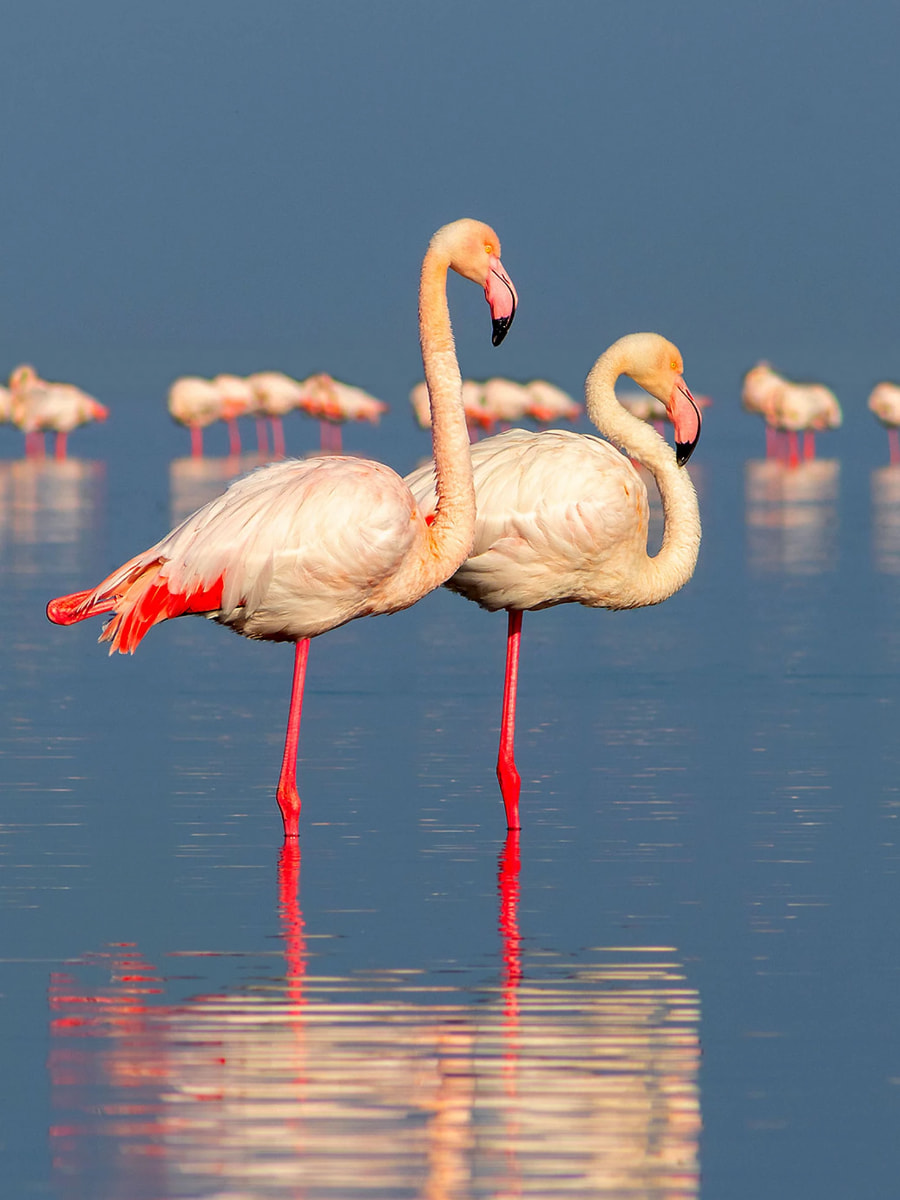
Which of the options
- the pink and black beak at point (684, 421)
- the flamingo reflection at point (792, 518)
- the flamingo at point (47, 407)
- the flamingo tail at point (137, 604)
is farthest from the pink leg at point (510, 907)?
the flamingo at point (47, 407)

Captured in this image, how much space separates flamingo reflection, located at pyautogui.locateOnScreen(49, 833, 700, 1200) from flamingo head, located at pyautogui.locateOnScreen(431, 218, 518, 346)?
3.03 m

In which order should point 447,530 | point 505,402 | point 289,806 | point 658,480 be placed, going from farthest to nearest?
point 505,402 < point 658,480 < point 447,530 < point 289,806

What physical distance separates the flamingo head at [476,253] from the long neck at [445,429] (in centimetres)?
5

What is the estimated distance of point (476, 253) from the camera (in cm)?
842

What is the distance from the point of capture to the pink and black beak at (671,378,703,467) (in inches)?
Answer: 374

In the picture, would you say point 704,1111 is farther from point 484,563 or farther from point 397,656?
point 397,656

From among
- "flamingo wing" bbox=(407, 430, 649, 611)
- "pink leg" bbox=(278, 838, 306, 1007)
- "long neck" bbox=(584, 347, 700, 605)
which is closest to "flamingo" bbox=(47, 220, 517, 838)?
"pink leg" bbox=(278, 838, 306, 1007)

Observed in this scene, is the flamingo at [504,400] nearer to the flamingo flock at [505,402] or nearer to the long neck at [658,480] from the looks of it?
the flamingo flock at [505,402]

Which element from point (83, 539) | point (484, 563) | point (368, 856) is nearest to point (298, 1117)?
point (368, 856)

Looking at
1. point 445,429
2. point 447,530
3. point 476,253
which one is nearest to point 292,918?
point 447,530

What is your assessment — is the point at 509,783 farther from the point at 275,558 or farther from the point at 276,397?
the point at 276,397

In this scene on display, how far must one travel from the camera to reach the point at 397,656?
13.5m

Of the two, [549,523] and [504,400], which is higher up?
[504,400]

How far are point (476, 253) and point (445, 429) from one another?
670 mm
